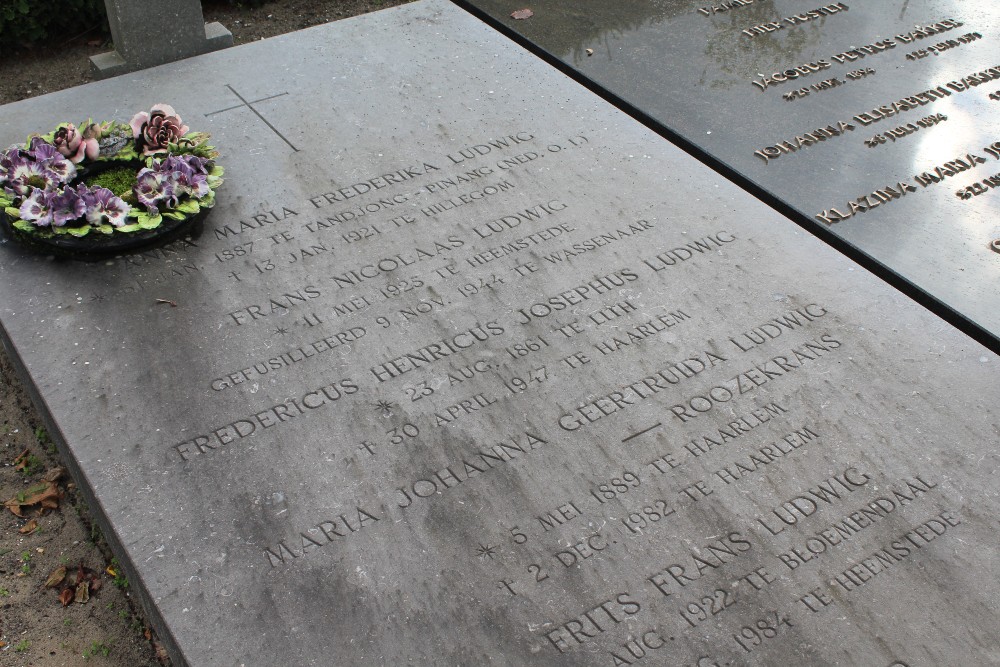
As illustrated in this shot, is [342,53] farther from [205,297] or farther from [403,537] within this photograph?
[403,537]

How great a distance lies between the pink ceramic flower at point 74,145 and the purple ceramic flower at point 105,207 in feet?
1.04

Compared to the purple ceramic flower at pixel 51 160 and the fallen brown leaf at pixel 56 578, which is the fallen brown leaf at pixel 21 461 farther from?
the purple ceramic flower at pixel 51 160

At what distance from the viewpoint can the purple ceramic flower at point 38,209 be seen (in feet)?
12.7

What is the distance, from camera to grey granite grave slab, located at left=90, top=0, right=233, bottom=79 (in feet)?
17.1

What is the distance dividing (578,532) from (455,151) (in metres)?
2.33

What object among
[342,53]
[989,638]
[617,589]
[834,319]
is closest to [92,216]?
[342,53]

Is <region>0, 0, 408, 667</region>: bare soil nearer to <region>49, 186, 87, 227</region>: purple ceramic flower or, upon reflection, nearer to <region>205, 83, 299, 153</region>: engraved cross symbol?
<region>49, 186, 87, 227</region>: purple ceramic flower

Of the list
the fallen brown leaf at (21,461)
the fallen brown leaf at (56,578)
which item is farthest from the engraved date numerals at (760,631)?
the fallen brown leaf at (21,461)

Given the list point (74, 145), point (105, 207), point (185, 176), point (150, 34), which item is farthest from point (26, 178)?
point (150, 34)

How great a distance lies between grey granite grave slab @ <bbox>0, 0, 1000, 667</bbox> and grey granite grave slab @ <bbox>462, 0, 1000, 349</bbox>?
0.33m

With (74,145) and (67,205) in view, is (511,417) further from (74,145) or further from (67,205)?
(74,145)

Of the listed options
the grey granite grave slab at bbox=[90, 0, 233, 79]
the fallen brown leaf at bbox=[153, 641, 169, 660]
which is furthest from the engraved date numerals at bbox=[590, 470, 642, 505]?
the grey granite grave slab at bbox=[90, 0, 233, 79]

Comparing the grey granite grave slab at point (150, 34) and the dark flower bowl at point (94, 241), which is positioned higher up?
the grey granite grave slab at point (150, 34)

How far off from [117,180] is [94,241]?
16.8 inches
